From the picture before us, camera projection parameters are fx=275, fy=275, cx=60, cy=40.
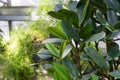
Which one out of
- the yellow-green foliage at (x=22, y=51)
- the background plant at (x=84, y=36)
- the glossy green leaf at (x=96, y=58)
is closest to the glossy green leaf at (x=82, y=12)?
the background plant at (x=84, y=36)

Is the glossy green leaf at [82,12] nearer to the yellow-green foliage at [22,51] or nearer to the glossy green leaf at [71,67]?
the glossy green leaf at [71,67]

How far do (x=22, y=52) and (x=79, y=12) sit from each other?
89.4 inches

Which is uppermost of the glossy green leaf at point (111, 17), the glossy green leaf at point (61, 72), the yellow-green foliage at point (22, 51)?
the glossy green leaf at point (111, 17)

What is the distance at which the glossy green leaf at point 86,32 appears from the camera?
89 cm

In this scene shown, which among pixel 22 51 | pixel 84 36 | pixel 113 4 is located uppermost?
pixel 113 4

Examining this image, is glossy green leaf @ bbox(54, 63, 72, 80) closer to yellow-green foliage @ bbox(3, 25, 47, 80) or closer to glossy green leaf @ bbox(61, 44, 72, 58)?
glossy green leaf @ bbox(61, 44, 72, 58)

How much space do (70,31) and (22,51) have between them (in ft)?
7.57

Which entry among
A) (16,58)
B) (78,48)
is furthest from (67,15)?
(16,58)

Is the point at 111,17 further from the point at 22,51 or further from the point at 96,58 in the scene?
the point at 22,51

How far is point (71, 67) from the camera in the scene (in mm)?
911

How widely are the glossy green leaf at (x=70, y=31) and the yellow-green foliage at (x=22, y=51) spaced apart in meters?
2.18

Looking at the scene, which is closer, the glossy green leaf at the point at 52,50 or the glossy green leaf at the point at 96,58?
the glossy green leaf at the point at 96,58

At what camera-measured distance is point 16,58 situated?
10.1ft

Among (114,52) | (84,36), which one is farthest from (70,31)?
(114,52)
